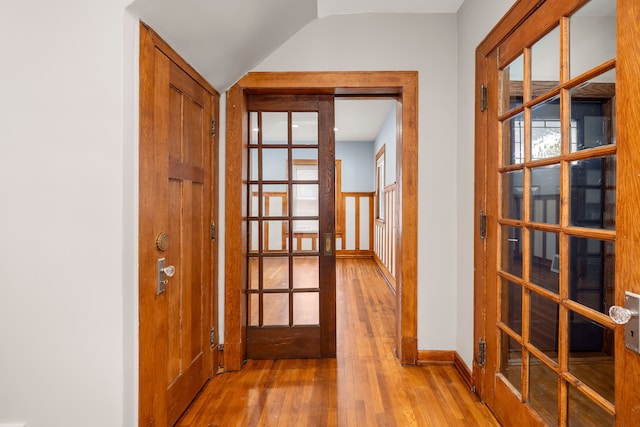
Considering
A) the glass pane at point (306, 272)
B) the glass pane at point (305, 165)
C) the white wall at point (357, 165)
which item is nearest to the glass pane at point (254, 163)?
the glass pane at point (305, 165)

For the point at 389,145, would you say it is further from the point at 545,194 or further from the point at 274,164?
the point at 545,194

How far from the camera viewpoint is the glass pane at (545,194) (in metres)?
1.40

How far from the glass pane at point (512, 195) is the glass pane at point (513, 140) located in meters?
0.07

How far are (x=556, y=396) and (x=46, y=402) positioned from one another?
2.03 metres

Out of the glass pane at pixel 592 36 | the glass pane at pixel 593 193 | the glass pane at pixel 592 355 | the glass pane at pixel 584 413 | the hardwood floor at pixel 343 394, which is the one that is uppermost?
the glass pane at pixel 592 36

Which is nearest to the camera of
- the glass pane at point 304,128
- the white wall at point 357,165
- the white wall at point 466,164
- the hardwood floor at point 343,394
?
the hardwood floor at point 343,394

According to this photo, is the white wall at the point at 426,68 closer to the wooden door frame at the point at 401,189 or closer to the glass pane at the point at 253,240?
the wooden door frame at the point at 401,189

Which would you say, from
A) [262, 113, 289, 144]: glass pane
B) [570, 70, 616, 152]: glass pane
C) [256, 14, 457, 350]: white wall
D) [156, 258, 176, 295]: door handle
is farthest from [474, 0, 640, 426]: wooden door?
[156, 258, 176, 295]: door handle

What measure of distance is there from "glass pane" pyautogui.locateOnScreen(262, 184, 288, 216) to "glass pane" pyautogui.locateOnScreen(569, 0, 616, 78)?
6.10 ft

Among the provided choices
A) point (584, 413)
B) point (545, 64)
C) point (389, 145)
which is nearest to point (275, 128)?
point (545, 64)

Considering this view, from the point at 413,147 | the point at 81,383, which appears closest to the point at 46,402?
the point at 81,383

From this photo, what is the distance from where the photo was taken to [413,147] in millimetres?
2459

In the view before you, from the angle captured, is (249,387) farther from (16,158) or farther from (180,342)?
(16,158)

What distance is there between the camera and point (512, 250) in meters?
1.75
